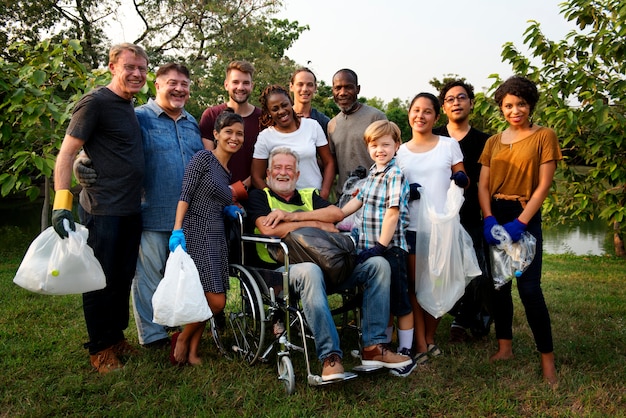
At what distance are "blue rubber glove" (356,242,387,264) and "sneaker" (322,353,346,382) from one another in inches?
21.5

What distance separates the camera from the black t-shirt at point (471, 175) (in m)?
3.30

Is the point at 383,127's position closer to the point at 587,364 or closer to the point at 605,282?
the point at 587,364

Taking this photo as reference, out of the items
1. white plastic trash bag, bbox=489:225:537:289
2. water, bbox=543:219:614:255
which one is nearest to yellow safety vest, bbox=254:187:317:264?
white plastic trash bag, bbox=489:225:537:289

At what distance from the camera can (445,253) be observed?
2.96m

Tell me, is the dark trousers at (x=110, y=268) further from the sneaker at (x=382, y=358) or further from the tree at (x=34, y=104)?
the sneaker at (x=382, y=358)

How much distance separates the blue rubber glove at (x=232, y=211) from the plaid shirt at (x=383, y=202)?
695 mm

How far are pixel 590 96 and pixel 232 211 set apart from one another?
165 inches

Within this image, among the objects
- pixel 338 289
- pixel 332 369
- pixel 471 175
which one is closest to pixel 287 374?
pixel 332 369

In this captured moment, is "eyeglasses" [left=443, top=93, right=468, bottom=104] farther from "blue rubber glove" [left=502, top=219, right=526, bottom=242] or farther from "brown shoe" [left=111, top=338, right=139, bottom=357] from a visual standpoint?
"brown shoe" [left=111, top=338, right=139, bottom=357]

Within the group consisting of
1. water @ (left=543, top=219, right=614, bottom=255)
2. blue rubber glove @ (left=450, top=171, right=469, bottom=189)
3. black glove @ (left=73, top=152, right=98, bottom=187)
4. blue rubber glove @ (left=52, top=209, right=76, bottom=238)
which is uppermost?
black glove @ (left=73, top=152, right=98, bottom=187)

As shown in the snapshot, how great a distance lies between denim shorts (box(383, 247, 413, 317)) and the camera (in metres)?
3.00

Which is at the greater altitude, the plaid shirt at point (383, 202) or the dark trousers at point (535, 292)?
the plaid shirt at point (383, 202)

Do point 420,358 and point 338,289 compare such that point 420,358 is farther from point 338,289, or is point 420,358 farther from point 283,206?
point 283,206

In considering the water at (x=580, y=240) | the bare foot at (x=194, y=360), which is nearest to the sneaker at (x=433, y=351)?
the bare foot at (x=194, y=360)
